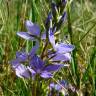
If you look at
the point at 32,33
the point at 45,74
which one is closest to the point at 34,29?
the point at 32,33

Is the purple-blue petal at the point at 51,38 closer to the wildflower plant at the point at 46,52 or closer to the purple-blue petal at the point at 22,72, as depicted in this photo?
the wildflower plant at the point at 46,52

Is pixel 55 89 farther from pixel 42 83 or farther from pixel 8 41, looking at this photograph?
pixel 8 41

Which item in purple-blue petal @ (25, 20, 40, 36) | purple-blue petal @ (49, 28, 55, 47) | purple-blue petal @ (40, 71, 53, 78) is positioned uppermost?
purple-blue petal @ (25, 20, 40, 36)

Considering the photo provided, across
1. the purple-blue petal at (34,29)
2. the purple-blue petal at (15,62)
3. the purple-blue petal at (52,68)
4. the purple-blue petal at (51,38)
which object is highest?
the purple-blue petal at (34,29)

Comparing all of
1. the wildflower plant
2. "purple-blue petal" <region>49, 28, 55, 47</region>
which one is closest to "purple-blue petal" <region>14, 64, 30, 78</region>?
the wildflower plant

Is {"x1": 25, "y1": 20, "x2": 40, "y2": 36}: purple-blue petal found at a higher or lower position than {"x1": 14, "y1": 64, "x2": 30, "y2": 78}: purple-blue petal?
higher

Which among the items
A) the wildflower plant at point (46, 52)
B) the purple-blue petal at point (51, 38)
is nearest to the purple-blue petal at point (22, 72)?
the wildflower plant at point (46, 52)

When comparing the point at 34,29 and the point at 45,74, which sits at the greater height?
the point at 34,29

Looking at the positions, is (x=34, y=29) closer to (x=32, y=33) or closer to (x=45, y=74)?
(x=32, y=33)

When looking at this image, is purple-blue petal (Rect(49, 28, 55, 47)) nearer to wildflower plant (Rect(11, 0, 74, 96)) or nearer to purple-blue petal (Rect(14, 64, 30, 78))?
wildflower plant (Rect(11, 0, 74, 96))
